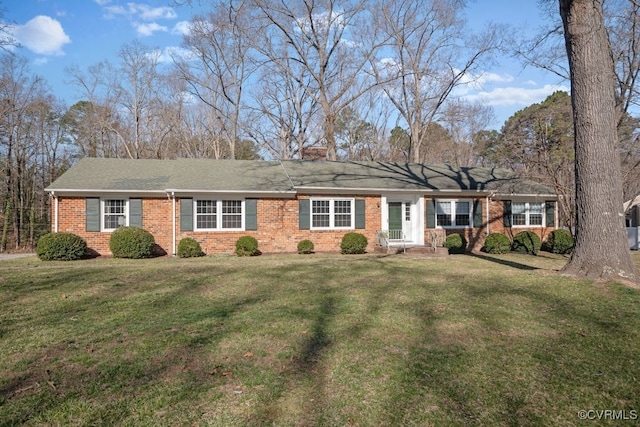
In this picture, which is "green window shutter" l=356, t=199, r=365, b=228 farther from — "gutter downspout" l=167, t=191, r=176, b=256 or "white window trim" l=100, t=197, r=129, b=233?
"white window trim" l=100, t=197, r=129, b=233

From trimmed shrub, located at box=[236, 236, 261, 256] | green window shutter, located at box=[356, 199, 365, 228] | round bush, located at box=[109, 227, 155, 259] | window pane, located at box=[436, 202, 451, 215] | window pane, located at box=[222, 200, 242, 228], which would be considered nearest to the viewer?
round bush, located at box=[109, 227, 155, 259]

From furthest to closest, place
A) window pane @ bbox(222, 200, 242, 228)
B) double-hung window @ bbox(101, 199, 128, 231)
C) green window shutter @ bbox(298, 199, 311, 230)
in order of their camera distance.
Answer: green window shutter @ bbox(298, 199, 311, 230)
window pane @ bbox(222, 200, 242, 228)
double-hung window @ bbox(101, 199, 128, 231)

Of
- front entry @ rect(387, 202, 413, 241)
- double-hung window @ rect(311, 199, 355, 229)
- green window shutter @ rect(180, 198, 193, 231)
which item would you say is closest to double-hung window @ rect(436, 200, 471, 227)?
front entry @ rect(387, 202, 413, 241)

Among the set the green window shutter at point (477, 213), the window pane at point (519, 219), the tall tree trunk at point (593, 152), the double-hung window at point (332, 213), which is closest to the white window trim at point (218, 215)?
the double-hung window at point (332, 213)

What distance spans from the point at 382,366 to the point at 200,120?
105 feet

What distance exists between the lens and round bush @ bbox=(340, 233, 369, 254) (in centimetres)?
1521

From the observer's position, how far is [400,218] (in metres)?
17.3

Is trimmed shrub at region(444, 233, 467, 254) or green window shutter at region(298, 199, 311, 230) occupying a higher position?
green window shutter at region(298, 199, 311, 230)

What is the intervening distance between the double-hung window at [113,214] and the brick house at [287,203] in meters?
0.03

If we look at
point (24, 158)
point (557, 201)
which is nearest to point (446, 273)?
point (557, 201)

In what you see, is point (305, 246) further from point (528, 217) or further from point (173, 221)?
point (528, 217)

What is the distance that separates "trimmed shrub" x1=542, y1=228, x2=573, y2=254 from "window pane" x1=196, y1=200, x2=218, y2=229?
14.0 meters

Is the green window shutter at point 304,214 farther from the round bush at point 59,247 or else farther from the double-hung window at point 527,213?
the double-hung window at point 527,213

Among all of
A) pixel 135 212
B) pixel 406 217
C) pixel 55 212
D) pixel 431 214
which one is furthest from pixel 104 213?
pixel 431 214
